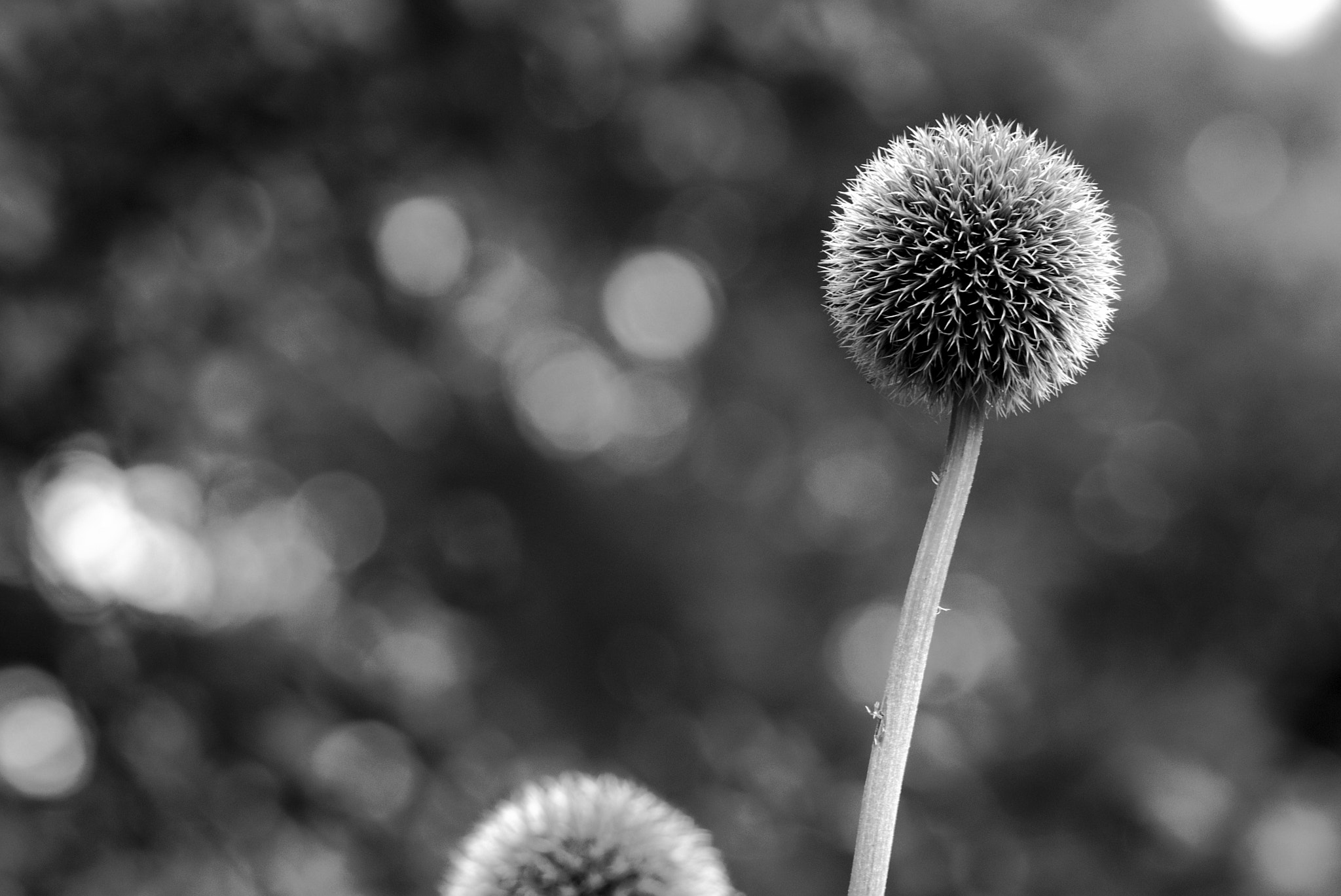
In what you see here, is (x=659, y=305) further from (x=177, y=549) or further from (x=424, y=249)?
(x=177, y=549)

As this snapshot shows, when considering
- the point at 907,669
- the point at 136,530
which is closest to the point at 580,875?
the point at 907,669

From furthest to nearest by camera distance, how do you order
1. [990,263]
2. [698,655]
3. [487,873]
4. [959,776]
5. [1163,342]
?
[698,655]
[1163,342]
[959,776]
[990,263]
[487,873]

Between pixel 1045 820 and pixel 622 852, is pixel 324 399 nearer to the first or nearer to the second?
pixel 1045 820

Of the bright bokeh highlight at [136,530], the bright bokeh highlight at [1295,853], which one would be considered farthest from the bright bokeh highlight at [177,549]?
the bright bokeh highlight at [1295,853]

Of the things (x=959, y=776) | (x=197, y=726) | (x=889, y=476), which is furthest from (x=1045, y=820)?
(x=197, y=726)

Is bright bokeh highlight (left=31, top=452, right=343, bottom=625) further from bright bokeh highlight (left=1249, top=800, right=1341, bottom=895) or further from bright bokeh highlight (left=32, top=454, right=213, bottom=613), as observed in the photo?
bright bokeh highlight (left=1249, top=800, right=1341, bottom=895)

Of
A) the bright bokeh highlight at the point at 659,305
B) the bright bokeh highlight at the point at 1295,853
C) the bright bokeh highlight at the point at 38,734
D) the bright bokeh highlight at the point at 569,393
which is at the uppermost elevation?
the bright bokeh highlight at the point at 659,305

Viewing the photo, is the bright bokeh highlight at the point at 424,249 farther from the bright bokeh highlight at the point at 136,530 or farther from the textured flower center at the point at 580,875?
the textured flower center at the point at 580,875
